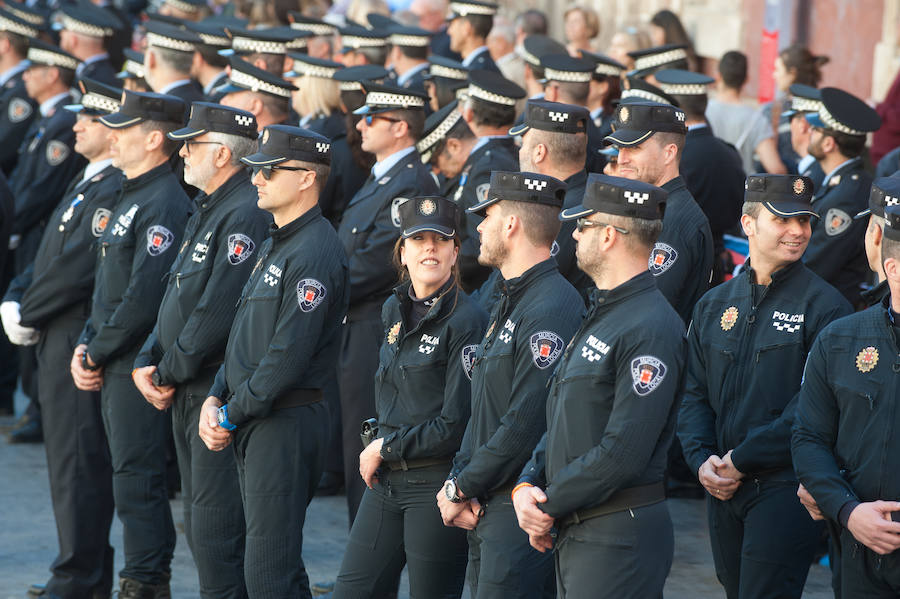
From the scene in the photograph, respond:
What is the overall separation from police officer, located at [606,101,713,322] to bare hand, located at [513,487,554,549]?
1.79 metres

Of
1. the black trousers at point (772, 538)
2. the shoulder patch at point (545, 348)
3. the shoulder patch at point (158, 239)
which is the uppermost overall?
the shoulder patch at point (545, 348)

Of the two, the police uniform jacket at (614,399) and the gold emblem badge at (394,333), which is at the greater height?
the police uniform jacket at (614,399)

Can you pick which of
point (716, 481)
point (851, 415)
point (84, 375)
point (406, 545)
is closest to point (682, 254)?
point (716, 481)

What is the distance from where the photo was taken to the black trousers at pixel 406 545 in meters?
4.89

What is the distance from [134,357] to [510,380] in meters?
2.42

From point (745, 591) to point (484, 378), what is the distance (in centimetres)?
125

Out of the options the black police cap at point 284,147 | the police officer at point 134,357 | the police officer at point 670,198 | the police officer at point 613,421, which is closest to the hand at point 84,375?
the police officer at point 134,357

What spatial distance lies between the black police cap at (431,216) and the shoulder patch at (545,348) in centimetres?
70

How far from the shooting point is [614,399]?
409cm

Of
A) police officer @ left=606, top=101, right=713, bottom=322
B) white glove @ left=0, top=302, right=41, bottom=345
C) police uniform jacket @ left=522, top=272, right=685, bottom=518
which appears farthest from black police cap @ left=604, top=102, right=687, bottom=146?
white glove @ left=0, top=302, right=41, bottom=345

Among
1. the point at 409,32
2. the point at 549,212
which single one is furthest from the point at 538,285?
the point at 409,32

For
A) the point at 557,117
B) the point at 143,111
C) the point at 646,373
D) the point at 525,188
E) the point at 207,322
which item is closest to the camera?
the point at 646,373

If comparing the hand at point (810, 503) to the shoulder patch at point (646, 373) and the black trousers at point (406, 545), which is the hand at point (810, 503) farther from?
the black trousers at point (406, 545)

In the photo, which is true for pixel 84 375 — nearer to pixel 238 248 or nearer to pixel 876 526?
pixel 238 248
